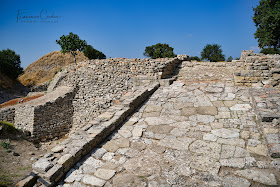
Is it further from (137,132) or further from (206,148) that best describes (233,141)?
(137,132)

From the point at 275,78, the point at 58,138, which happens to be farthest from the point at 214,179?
the point at 58,138

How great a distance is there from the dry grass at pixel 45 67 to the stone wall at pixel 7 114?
72.7 ft

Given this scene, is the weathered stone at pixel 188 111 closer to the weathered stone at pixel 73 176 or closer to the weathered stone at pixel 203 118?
the weathered stone at pixel 203 118

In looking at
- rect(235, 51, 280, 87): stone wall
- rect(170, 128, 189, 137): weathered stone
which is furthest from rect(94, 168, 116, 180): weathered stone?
rect(235, 51, 280, 87): stone wall

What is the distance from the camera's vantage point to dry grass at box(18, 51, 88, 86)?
111 feet

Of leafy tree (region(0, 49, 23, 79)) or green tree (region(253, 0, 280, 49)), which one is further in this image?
leafy tree (region(0, 49, 23, 79))

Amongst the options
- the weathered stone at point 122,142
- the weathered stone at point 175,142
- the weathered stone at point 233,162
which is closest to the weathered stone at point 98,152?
the weathered stone at point 122,142

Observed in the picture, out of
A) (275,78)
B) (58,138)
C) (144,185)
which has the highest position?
(275,78)

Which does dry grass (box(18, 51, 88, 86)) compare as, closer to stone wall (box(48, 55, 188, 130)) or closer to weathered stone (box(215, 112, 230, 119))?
stone wall (box(48, 55, 188, 130))

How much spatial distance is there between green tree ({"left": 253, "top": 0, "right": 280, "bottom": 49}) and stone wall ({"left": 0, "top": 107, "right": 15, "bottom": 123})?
27409mm

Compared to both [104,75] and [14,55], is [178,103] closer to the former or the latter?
[104,75]

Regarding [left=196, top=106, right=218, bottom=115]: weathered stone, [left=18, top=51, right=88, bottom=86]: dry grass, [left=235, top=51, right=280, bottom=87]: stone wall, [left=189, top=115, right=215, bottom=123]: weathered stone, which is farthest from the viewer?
[left=18, top=51, right=88, bottom=86]: dry grass

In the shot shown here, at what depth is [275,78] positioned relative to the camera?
636 centimetres

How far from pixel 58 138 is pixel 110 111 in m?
7.96
